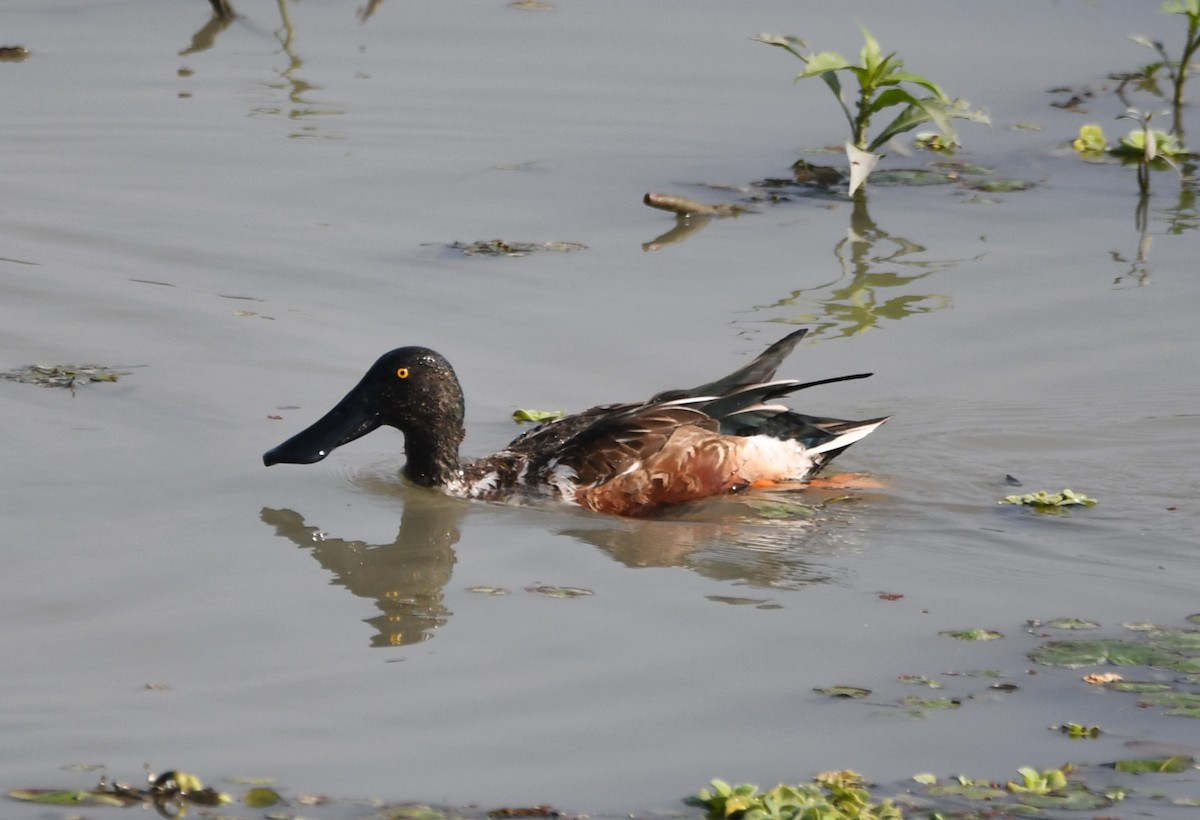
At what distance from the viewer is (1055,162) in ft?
39.5

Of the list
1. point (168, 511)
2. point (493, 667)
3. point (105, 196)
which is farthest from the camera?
point (105, 196)

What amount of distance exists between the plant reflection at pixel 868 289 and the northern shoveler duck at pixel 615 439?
139cm

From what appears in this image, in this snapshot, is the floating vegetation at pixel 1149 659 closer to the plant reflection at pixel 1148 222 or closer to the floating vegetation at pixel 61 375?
the plant reflection at pixel 1148 222

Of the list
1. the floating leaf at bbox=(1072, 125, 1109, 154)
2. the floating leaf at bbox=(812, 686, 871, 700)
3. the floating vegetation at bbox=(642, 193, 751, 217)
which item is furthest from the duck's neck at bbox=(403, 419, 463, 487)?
the floating leaf at bbox=(1072, 125, 1109, 154)

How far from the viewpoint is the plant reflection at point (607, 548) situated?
6152mm

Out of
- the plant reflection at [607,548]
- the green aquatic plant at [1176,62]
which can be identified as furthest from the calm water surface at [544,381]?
the green aquatic plant at [1176,62]

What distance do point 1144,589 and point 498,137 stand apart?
716 centimetres

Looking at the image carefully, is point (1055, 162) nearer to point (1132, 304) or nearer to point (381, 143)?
point (1132, 304)

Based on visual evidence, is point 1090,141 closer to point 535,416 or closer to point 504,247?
point 504,247

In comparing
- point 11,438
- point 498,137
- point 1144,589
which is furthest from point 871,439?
point 498,137

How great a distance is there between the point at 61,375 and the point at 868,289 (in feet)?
15.2

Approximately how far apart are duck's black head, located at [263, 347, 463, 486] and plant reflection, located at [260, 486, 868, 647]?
0.61 ft

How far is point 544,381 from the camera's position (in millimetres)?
8555

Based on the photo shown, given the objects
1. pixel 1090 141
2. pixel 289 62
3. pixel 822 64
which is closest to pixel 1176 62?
pixel 1090 141
